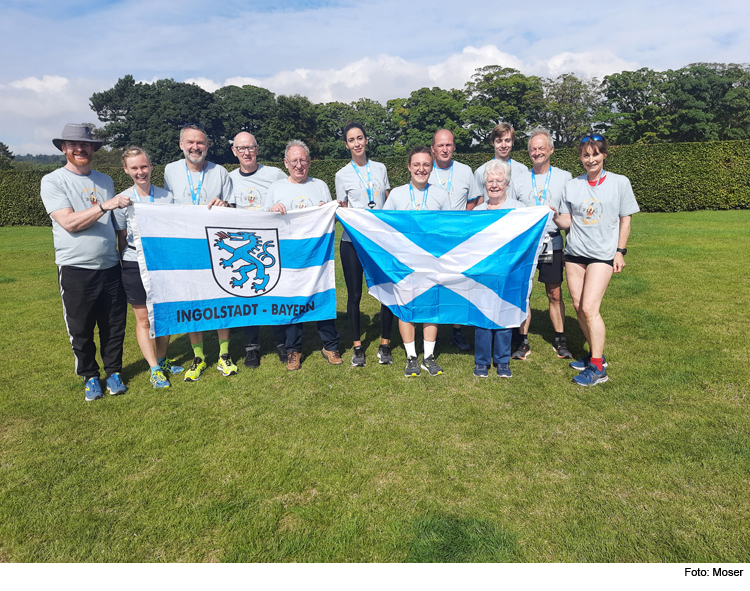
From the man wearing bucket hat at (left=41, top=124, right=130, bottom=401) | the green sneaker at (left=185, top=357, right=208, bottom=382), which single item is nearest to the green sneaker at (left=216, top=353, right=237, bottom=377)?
the green sneaker at (left=185, top=357, right=208, bottom=382)

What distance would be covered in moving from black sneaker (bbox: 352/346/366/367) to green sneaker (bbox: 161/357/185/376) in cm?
191

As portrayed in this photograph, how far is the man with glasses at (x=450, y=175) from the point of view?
17.0 feet

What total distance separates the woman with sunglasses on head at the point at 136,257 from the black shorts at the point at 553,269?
4.03 m

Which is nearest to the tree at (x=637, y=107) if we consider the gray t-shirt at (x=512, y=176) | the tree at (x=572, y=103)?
the tree at (x=572, y=103)

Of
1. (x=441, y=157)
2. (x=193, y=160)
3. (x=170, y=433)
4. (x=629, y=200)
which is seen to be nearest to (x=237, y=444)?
(x=170, y=433)

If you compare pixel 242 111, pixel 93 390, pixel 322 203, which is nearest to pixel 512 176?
pixel 322 203

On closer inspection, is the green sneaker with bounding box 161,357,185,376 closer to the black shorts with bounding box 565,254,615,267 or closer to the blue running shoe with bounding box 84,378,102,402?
the blue running shoe with bounding box 84,378,102,402

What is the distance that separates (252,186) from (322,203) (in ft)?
3.23

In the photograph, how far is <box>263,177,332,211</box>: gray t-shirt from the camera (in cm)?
502

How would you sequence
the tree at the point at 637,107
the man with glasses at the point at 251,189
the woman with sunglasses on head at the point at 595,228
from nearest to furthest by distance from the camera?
the woman with sunglasses on head at the point at 595,228, the man with glasses at the point at 251,189, the tree at the point at 637,107

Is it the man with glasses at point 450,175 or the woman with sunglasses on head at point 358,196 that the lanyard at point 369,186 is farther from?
the man with glasses at point 450,175

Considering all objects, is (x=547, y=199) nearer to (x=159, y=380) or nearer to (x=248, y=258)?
(x=248, y=258)

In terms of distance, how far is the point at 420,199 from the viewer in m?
4.86

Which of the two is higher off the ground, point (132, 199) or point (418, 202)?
point (132, 199)
